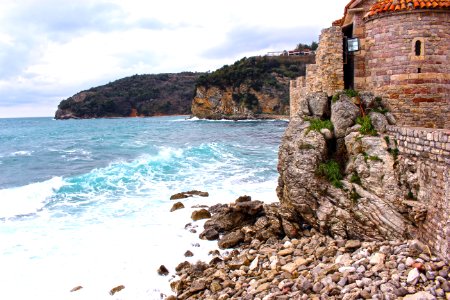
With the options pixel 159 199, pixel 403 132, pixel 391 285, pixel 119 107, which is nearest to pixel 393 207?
pixel 403 132

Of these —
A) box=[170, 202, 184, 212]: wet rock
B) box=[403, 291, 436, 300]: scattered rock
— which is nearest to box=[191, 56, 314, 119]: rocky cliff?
box=[170, 202, 184, 212]: wet rock

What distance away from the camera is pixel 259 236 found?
13.1 metres

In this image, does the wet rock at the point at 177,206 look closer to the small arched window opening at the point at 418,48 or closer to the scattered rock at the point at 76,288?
the scattered rock at the point at 76,288

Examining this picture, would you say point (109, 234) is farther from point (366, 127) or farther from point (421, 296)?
point (421, 296)

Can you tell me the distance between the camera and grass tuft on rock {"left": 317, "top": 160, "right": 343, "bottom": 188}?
11.3 meters

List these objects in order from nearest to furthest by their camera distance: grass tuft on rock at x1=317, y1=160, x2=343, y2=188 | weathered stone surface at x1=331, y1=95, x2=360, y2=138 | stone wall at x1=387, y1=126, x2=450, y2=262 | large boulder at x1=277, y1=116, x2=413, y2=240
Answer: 1. stone wall at x1=387, y1=126, x2=450, y2=262
2. large boulder at x1=277, y1=116, x2=413, y2=240
3. grass tuft on rock at x1=317, y1=160, x2=343, y2=188
4. weathered stone surface at x1=331, y1=95, x2=360, y2=138

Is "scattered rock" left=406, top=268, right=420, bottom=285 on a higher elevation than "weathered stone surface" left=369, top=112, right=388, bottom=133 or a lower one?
lower

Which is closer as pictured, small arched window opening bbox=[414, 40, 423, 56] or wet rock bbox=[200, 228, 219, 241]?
small arched window opening bbox=[414, 40, 423, 56]

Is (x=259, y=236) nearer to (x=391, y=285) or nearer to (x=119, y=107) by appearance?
(x=391, y=285)

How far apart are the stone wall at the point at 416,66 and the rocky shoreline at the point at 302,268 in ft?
14.8

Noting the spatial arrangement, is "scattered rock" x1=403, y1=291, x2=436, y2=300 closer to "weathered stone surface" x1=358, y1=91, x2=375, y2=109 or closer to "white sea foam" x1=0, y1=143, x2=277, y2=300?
"white sea foam" x1=0, y1=143, x2=277, y2=300

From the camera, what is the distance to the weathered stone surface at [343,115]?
39.5 ft

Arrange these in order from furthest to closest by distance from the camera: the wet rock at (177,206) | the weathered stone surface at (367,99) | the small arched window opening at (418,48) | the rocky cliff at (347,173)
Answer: the wet rock at (177,206) < the weathered stone surface at (367,99) < the small arched window opening at (418,48) < the rocky cliff at (347,173)

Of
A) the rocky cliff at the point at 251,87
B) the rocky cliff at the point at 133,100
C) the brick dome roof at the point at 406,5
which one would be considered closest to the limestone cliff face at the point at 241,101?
the rocky cliff at the point at 251,87
